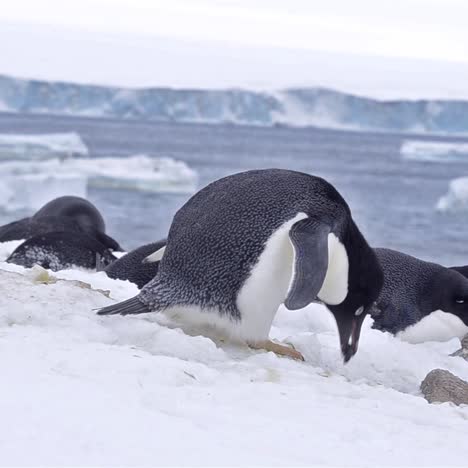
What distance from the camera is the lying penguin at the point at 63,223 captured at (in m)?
6.46

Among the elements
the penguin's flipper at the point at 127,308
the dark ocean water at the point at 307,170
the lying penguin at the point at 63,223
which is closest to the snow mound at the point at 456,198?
the dark ocean water at the point at 307,170

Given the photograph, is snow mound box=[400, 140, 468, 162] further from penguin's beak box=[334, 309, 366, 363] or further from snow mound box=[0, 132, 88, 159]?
penguin's beak box=[334, 309, 366, 363]

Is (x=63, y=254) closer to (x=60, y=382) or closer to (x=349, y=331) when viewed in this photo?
(x=349, y=331)

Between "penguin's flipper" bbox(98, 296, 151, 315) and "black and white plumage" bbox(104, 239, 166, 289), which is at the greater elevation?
"penguin's flipper" bbox(98, 296, 151, 315)

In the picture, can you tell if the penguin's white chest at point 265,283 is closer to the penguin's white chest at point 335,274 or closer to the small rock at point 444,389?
the penguin's white chest at point 335,274

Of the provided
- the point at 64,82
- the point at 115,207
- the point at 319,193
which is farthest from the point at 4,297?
the point at 64,82

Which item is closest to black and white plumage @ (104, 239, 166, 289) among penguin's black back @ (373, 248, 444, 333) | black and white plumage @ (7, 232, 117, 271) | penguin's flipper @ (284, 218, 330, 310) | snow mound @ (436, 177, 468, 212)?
black and white plumage @ (7, 232, 117, 271)

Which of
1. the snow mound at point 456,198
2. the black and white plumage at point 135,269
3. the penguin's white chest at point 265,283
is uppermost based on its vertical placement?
the penguin's white chest at point 265,283

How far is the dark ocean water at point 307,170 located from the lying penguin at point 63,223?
6.70m

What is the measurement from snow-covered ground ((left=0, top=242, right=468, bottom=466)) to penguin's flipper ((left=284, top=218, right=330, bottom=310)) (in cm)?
21

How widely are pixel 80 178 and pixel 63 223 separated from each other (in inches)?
463

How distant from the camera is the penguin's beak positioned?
10.8 ft

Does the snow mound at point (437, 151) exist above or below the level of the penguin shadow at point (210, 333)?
below

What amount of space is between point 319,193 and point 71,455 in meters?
1.67
